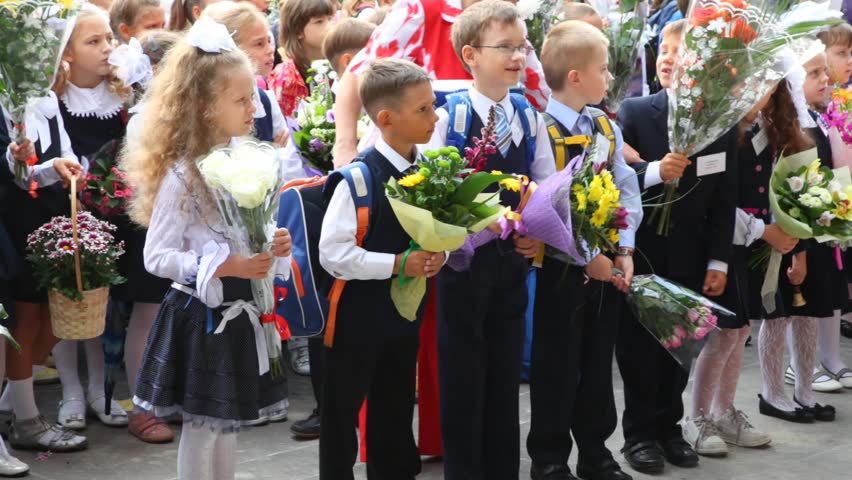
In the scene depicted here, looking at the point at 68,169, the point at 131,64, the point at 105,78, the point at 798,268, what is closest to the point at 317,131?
the point at 131,64

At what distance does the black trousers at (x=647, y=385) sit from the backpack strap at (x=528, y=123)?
3.58 feet

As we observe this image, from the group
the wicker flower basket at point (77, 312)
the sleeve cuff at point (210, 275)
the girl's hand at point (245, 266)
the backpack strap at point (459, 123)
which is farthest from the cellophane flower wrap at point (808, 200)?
the wicker flower basket at point (77, 312)

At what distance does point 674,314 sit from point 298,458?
1807mm

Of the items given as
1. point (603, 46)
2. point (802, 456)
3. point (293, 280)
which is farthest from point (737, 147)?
point (293, 280)

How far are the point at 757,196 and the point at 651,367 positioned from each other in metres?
1.01

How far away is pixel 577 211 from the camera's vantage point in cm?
450

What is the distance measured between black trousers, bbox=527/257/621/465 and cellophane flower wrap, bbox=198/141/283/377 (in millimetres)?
1345

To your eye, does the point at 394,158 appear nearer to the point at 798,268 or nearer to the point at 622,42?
the point at 622,42

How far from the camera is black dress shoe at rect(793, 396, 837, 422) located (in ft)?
20.2

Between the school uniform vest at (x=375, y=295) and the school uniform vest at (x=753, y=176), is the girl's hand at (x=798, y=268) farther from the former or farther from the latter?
the school uniform vest at (x=375, y=295)

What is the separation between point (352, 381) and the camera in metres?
4.18

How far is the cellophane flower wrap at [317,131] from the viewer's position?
5.61 meters

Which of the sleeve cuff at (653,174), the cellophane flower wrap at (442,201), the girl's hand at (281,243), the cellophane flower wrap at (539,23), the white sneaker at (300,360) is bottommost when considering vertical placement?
the white sneaker at (300,360)

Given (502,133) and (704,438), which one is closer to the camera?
(502,133)
